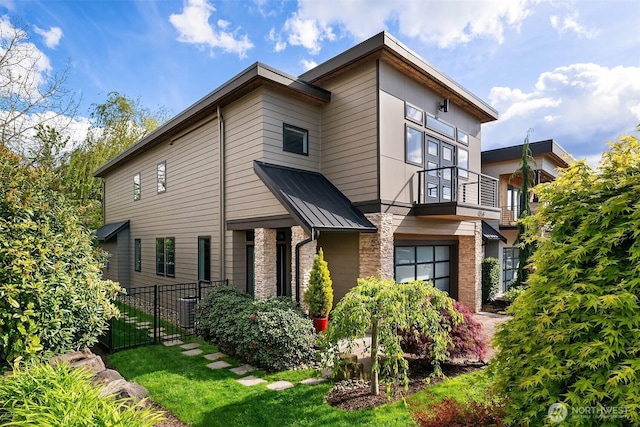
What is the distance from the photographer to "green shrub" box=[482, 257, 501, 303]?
47.0 feet

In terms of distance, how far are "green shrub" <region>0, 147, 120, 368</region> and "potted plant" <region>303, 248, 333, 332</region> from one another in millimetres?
3893

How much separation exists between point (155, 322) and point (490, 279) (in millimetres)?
12722

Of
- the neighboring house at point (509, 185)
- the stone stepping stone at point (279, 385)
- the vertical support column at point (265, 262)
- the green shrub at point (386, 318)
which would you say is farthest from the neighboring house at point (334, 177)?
the neighboring house at point (509, 185)

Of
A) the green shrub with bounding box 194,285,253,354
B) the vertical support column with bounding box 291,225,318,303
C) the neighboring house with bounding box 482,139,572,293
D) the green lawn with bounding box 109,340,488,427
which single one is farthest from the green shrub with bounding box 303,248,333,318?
the neighboring house with bounding box 482,139,572,293

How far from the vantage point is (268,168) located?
30.2 feet

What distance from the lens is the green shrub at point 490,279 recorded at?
1431 centimetres

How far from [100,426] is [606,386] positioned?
4.09 m

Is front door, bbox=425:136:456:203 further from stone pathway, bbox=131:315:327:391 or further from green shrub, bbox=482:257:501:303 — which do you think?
stone pathway, bbox=131:315:327:391

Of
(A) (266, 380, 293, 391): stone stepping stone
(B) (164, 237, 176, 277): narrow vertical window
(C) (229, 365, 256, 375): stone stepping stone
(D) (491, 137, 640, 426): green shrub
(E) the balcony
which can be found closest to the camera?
(D) (491, 137, 640, 426): green shrub

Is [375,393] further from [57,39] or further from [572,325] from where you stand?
[57,39]

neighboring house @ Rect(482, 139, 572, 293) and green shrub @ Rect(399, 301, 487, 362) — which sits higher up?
neighboring house @ Rect(482, 139, 572, 293)

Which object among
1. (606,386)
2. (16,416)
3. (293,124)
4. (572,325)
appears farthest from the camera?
(293,124)

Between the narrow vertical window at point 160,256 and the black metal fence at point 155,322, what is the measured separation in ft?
4.88

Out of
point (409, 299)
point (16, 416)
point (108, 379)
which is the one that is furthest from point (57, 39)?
point (409, 299)
